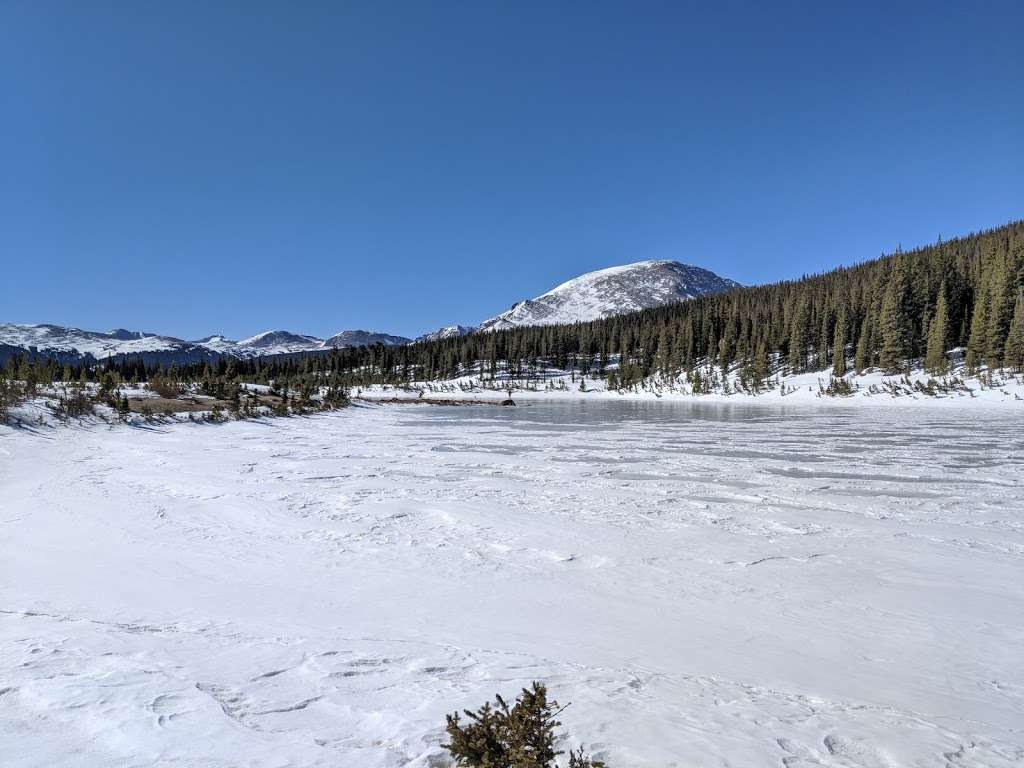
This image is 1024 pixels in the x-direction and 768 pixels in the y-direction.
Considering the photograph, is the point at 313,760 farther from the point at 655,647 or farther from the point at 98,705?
the point at 655,647

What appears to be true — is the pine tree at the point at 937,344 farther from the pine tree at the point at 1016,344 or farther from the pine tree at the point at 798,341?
the pine tree at the point at 798,341

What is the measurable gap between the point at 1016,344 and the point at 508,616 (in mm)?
64632

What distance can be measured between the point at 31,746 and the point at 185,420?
23448mm

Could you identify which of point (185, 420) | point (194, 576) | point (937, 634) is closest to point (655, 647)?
point (937, 634)

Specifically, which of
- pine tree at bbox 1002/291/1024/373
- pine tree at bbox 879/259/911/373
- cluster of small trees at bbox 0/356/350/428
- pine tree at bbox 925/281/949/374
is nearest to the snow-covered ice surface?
cluster of small trees at bbox 0/356/350/428

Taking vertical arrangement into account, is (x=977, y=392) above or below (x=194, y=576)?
above

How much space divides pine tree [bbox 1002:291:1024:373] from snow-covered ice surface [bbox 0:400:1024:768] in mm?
52870

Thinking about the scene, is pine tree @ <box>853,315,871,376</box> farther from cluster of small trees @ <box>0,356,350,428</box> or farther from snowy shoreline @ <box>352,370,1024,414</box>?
cluster of small trees @ <box>0,356,350,428</box>

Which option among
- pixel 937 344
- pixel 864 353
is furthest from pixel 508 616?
pixel 864 353

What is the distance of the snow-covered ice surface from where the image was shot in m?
3.13

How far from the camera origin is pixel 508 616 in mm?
5031

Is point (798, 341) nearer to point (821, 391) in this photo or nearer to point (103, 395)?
point (821, 391)

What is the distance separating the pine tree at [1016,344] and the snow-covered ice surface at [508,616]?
173 feet

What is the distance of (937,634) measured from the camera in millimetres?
4648
